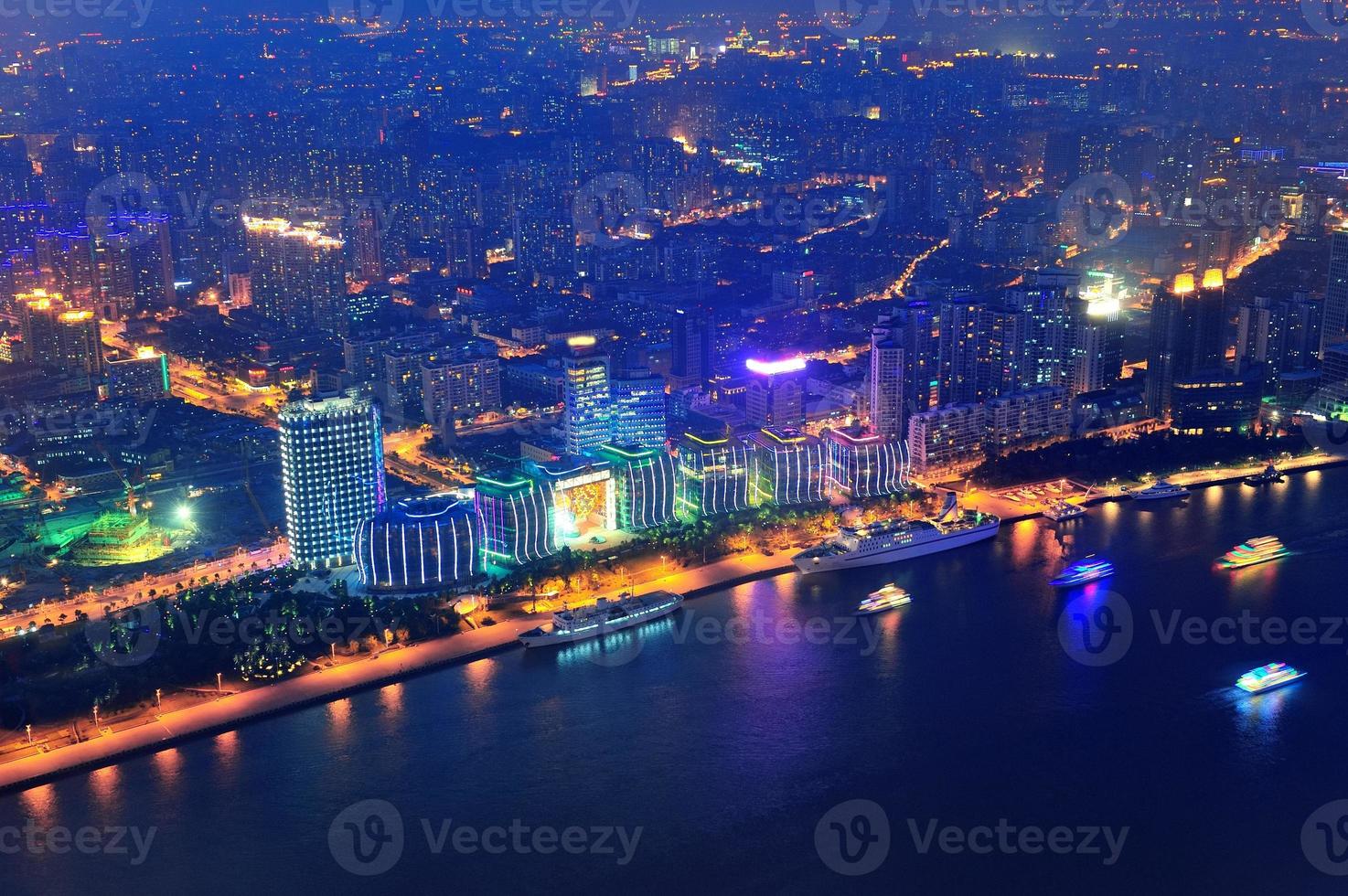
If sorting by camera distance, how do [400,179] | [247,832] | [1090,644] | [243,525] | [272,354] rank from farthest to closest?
[400,179]
[272,354]
[243,525]
[1090,644]
[247,832]

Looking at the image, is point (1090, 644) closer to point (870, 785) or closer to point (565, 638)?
point (870, 785)

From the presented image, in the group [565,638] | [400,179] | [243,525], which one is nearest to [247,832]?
[565,638]

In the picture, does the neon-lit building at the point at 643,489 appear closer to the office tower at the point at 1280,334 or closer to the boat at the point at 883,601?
the boat at the point at 883,601

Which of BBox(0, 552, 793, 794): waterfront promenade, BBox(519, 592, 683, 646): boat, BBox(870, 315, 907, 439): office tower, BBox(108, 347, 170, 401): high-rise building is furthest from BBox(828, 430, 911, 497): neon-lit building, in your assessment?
BBox(108, 347, 170, 401): high-rise building

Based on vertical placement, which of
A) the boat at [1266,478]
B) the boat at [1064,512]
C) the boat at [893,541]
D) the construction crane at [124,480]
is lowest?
the boat at [1266,478]

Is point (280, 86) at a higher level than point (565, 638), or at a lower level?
higher

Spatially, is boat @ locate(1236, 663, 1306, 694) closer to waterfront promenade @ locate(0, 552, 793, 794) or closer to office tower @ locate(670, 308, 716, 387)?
waterfront promenade @ locate(0, 552, 793, 794)

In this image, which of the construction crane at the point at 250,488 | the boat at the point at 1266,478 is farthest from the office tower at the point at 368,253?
the boat at the point at 1266,478

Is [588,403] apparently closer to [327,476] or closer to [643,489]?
[643,489]
